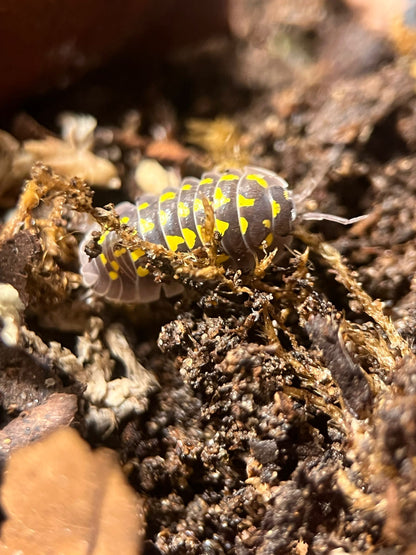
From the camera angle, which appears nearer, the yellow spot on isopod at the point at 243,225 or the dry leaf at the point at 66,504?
the dry leaf at the point at 66,504

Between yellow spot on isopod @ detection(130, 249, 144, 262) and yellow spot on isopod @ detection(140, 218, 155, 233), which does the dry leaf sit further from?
yellow spot on isopod @ detection(140, 218, 155, 233)

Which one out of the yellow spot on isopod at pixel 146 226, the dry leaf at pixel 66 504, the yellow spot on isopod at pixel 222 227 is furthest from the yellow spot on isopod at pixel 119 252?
the dry leaf at pixel 66 504

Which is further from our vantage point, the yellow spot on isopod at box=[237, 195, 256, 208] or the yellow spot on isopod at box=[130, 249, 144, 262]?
the yellow spot on isopod at box=[237, 195, 256, 208]

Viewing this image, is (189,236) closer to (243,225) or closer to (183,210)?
(183,210)

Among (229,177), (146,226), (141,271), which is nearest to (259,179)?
(229,177)

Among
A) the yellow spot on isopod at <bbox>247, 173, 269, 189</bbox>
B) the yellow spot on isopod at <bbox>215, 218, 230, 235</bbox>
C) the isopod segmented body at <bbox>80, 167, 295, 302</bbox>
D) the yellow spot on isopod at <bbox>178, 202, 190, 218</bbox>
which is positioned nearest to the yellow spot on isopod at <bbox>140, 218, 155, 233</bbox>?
the isopod segmented body at <bbox>80, 167, 295, 302</bbox>

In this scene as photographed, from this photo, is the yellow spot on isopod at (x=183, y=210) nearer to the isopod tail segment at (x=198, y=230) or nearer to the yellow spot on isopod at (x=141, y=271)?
the isopod tail segment at (x=198, y=230)
